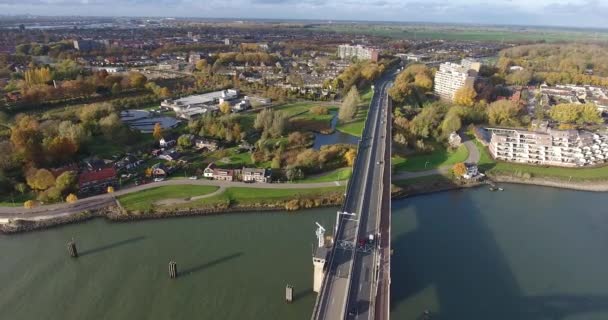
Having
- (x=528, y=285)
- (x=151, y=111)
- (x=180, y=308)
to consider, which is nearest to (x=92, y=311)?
(x=180, y=308)

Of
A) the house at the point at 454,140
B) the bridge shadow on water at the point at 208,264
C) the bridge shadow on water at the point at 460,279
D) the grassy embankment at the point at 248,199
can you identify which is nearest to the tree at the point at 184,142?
the grassy embankment at the point at 248,199

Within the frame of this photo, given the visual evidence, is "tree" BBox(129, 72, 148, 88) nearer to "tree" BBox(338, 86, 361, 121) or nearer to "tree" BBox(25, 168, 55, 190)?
"tree" BBox(338, 86, 361, 121)

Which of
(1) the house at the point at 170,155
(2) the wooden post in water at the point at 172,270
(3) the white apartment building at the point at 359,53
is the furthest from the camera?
(3) the white apartment building at the point at 359,53

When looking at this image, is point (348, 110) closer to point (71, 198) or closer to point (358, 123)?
point (358, 123)

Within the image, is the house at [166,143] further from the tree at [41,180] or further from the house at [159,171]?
the tree at [41,180]

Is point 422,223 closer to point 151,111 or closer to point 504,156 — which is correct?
point 504,156

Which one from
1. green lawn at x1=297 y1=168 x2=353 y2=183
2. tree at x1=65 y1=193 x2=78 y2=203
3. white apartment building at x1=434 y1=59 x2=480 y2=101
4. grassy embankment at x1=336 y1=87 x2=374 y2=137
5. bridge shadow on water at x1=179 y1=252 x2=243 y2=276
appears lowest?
bridge shadow on water at x1=179 y1=252 x2=243 y2=276

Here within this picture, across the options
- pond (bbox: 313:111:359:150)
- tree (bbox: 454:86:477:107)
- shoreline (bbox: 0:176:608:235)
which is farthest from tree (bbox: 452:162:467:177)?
tree (bbox: 454:86:477:107)
